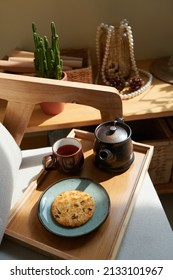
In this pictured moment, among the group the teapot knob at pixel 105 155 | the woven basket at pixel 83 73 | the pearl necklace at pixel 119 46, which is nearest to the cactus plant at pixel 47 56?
the woven basket at pixel 83 73

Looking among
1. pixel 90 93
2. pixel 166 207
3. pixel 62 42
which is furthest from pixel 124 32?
pixel 166 207

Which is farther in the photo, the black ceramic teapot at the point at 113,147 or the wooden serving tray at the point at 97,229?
the black ceramic teapot at the point at 113,147

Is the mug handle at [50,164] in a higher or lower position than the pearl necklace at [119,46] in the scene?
lower

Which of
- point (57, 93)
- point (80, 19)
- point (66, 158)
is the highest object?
point (80, 19)

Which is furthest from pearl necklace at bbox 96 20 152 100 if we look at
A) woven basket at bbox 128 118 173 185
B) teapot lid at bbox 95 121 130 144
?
teapot lid at bbox 95 121 130 144

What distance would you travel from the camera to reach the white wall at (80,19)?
42.4 inches

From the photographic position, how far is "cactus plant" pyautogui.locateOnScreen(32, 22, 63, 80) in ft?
2.78

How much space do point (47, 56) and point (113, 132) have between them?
13.7 inches

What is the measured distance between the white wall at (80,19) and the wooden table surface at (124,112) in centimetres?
30

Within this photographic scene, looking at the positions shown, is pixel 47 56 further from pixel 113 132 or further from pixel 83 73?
pixel 113 132

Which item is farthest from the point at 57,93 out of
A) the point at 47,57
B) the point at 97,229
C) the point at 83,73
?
the point at 97,229

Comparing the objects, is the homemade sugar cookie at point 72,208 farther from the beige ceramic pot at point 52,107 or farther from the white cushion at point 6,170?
the beige ceramic pot at point 52,107

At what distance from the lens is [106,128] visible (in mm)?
741

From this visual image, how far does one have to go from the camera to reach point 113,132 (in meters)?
0.72
